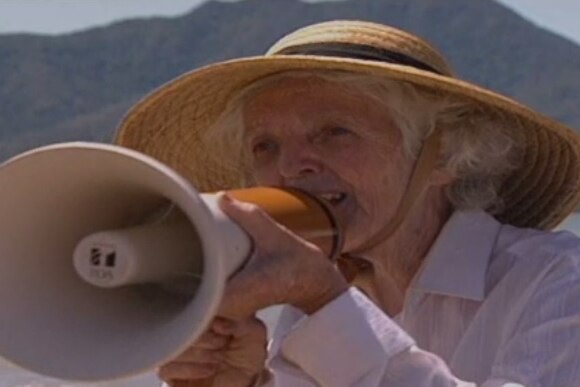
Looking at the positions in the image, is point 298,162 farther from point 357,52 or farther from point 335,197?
point 357,52

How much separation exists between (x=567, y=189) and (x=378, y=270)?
0.46 meters

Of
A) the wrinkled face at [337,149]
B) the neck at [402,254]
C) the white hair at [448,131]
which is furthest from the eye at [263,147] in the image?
the neck at [402,254]

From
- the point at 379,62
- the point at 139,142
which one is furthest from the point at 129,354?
the point at 139,142

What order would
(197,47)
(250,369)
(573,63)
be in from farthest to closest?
(197,47), (573,63), (250,369)

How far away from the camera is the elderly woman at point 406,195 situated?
1.84 metres

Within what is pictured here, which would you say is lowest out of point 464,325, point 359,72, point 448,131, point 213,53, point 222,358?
point 213,53

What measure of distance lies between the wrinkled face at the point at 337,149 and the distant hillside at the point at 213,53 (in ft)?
27.0

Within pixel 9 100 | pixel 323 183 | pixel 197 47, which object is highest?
pixel 323 183

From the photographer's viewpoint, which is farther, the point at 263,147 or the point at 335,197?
the point at 263,147

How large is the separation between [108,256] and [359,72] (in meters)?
0.81

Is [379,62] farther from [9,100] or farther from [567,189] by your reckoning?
[9,100]

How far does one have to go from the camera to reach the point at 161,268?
1.49 meters

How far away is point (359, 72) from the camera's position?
217 centimetres

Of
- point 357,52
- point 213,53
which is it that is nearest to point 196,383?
point 357,52
